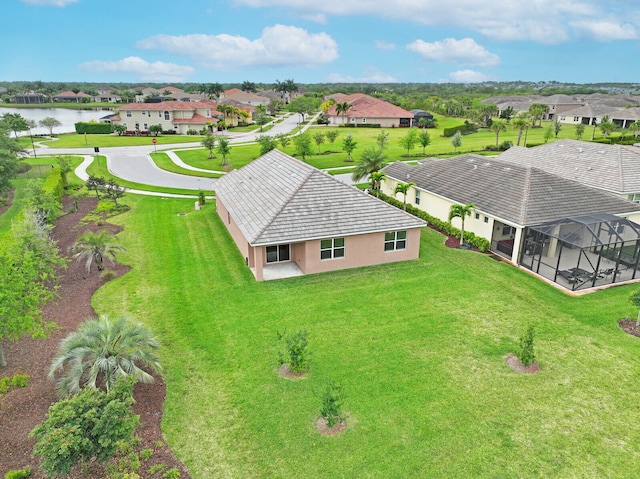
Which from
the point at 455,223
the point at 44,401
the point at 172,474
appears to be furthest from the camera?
the point at 455,223

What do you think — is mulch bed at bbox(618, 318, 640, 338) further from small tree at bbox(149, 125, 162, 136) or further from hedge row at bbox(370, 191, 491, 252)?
small tree at bbox(149, 125, 162, 136)

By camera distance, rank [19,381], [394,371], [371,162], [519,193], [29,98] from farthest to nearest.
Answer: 1. [29,98]
2. [371,162]
3. [519,193]
4. [394,371]
5. [19,381]

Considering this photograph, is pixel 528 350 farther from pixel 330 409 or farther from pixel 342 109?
pixel 342 109

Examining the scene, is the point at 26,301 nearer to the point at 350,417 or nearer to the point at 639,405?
the point at 350,417

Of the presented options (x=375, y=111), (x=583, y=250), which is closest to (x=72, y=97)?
(x=375, y=111)

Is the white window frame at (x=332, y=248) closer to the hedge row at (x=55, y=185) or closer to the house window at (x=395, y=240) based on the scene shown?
the house window at (x=395, y=240)

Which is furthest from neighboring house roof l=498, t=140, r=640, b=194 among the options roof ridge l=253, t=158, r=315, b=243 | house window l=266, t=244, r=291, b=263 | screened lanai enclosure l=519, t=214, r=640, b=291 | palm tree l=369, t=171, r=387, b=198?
Result: house window l=266, t=244, r=291, b=263

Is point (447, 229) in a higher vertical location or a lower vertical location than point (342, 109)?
lower
